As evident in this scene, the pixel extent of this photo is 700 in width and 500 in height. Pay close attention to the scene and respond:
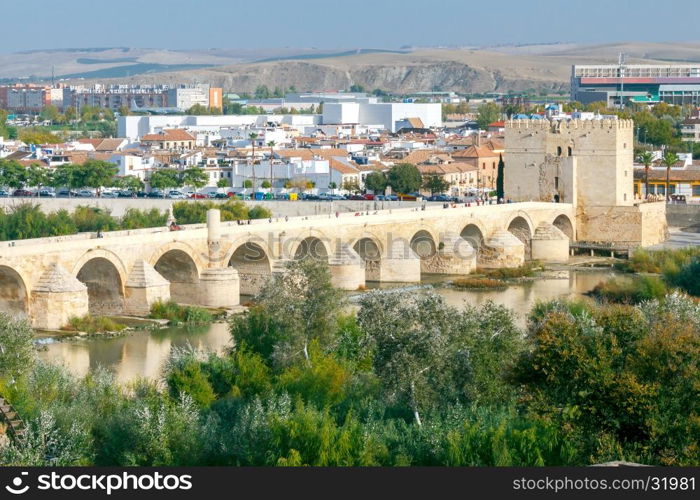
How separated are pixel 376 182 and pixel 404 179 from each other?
0.99 m

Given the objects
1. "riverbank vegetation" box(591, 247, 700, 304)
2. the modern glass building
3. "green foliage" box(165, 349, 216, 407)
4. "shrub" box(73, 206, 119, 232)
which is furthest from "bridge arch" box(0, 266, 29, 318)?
the modern glass building

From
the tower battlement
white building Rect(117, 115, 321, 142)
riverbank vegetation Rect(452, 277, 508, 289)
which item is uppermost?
the tower battlement

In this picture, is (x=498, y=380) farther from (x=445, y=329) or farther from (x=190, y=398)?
(x=190, y=398)

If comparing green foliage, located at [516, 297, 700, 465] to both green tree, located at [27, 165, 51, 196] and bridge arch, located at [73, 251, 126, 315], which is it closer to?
bridge arch, located at [73, 251, 126, 315]

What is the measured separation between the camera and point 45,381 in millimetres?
18172

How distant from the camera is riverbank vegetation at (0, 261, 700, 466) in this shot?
45.4 ft

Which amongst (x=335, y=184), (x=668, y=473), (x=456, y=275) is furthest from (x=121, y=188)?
(x=668, y=473)

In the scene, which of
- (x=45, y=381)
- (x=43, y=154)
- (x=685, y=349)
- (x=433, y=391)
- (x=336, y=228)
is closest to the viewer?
(x=685, y=349)

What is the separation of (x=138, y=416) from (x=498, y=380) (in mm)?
3482

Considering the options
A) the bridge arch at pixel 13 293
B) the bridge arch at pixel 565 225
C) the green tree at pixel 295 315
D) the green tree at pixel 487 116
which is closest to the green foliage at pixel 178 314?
the bridge arch at pixel 13 293

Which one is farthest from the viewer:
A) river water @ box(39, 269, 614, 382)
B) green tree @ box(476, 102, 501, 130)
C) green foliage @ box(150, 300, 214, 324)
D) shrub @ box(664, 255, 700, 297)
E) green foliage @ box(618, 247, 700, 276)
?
green tree @ box(476, 102, 501, 130)

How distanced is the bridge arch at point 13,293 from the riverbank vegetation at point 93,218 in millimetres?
10307

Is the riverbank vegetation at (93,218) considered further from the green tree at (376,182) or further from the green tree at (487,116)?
the green tree at (487,116)

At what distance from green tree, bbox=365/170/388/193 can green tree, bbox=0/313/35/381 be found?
30089mm
